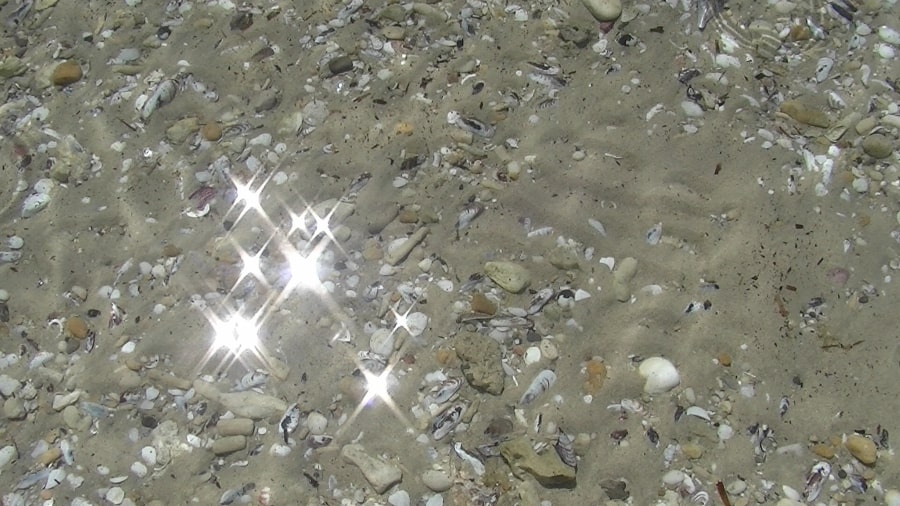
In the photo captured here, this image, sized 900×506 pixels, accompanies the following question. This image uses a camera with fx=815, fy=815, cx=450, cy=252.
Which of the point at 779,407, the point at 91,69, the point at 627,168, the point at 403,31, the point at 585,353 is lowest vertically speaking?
the point at 779,407

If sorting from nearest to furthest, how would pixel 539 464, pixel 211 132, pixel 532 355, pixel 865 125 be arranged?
pixel 539 464 < pixel 532 355 < pixel 865 125 < pixel 211 132

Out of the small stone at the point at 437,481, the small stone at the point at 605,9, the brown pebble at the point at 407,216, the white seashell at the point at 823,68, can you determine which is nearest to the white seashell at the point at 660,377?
the small stone at the point at 437,481

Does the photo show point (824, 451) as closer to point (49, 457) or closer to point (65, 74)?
point (49, 457)

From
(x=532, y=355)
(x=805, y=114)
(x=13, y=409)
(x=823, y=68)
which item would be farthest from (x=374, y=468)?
(x=823, y=68)

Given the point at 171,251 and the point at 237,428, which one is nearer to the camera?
the point at 237,428

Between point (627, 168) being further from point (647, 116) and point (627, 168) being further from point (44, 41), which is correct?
point (44, 41)

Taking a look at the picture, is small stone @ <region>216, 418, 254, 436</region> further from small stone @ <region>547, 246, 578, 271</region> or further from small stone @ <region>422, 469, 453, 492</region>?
small stone @ <region>547, 246, 578, 271</region>

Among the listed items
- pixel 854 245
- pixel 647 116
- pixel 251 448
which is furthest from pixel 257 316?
pixel 854 245
